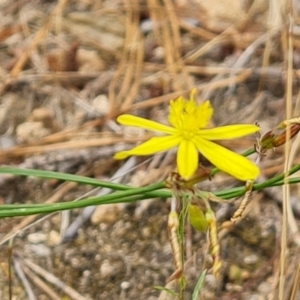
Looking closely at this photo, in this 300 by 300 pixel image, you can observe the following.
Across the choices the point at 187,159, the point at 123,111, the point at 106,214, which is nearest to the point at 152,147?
the point at 187,159

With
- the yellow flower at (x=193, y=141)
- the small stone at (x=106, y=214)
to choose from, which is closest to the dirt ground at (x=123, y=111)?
the small stone at (x=106, y=214)

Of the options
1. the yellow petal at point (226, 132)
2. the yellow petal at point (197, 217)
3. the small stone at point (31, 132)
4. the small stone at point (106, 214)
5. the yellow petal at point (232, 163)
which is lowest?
the yellow petal at point (197, 217)

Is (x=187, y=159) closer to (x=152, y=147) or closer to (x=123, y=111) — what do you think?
(x=152, y=147)

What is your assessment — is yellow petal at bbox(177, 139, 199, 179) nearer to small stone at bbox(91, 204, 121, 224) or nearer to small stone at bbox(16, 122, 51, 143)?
small stone at bbox(91, 204, 121, 224)

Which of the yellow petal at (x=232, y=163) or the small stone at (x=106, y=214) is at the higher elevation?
the small stone at (x=106, y=214)

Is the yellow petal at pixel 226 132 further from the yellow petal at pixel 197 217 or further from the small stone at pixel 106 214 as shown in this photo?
the small stone at pixel 106 214

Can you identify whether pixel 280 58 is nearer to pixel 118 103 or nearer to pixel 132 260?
pixel 118 103

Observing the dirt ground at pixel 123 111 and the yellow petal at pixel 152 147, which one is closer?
the yellow petal at pixel 152 147

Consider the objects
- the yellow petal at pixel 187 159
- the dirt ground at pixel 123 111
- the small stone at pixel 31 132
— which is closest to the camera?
the yellow petal at pixel 187 159
